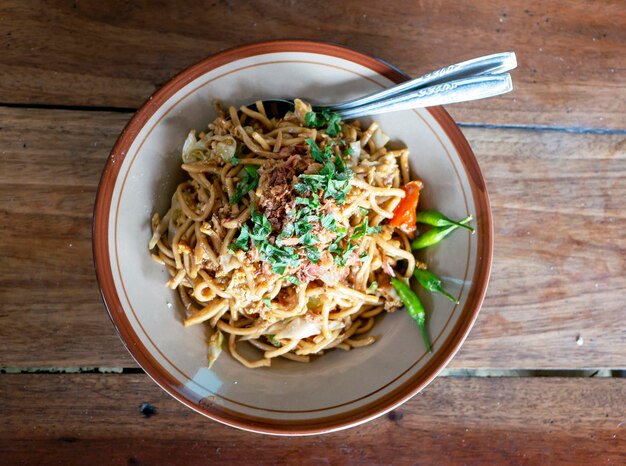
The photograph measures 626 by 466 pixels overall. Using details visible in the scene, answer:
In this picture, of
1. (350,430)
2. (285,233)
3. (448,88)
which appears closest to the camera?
(285,233)

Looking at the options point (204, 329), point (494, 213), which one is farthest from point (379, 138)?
point (204, 329)

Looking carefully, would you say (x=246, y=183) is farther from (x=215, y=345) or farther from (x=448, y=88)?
(x=448, y=88)

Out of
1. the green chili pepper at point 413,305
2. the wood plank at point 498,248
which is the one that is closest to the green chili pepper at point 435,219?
the green chili pepper at point 413,305

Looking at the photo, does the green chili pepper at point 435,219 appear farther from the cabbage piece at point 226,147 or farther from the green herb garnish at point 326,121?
the cabbage piece at point 226,147

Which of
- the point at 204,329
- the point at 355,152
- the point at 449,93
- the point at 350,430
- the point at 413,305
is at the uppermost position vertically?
the point at 449,93

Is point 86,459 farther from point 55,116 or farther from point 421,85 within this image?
point 421,85

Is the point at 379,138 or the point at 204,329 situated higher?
the point at 379,138

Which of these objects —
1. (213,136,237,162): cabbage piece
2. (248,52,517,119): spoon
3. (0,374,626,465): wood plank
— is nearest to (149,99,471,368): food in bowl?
(213,136,237,162): cabbage piece
